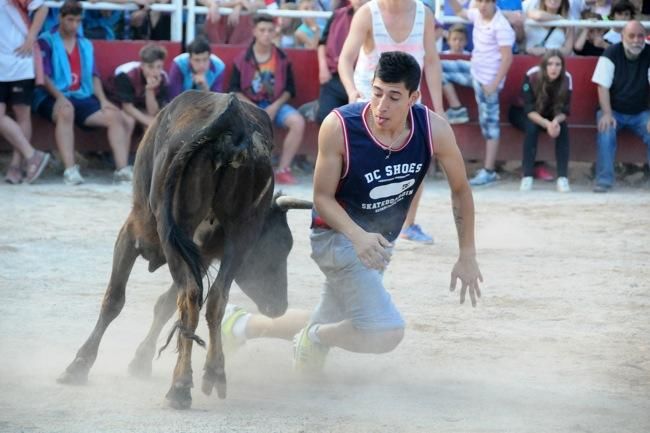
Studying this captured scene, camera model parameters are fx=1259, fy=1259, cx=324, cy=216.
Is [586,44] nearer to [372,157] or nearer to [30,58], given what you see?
[30,58]

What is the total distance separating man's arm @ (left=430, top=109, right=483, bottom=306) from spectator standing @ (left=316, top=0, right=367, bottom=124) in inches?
243

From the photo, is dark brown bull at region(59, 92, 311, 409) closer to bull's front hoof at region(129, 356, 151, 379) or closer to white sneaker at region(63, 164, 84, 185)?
bull's front hoof at region(129, 356, 151, 379)

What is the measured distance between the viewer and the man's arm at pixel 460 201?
5.59m

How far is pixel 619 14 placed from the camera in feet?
41.7

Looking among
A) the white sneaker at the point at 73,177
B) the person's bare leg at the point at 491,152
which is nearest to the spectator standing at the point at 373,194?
the white sneaker at the point at 73,177

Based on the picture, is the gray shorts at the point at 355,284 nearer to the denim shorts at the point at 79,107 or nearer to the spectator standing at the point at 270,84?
the spectator standing at the point at 270,84

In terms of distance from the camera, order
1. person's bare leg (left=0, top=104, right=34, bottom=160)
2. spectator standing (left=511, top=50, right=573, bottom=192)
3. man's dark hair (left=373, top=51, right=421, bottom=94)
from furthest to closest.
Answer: spectator standing (left=511, top=50, right=573, bottom=192)
person's bare leg (left=0, top=104, right=34, bottom=160)
man's dark hair (left=373, top=51, right=421, bottom=94)

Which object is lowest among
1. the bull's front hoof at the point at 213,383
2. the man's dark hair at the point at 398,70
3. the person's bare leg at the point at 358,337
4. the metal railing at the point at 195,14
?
the bull's front hoof at the point at 213,383

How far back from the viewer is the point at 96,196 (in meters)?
10.9

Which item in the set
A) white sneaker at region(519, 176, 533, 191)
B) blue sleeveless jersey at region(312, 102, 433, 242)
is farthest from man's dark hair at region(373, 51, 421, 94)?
white sneaker at region(519, 176, 533, 191)

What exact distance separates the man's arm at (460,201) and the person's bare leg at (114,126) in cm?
647

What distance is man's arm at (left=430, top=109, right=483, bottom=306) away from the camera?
5.59 meters

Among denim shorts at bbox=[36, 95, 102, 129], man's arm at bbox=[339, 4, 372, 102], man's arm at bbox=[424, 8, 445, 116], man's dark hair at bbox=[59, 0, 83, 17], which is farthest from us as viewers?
denim shorts at bbox=[36, 95, 102, 129]

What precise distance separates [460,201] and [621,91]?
7.02 metres
